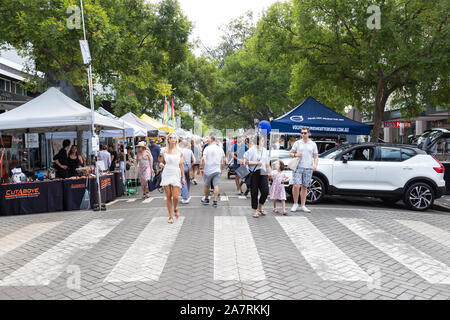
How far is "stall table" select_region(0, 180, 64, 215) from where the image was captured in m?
10.2

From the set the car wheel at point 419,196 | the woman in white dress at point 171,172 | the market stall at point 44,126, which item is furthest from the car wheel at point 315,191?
the market stall at point 44,126

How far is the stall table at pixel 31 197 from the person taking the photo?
1025 centimetres

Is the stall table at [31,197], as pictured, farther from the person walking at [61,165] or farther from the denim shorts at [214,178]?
the denim shorts at [214,178]

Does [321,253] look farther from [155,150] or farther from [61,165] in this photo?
[155,150]

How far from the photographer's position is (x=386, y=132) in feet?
126

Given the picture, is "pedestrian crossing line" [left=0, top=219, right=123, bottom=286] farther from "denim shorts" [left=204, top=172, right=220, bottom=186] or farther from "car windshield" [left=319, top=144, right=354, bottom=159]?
"car windshield" [left=319, top=144, right=354, bottom=159]

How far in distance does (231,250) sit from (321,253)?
1.37 metres

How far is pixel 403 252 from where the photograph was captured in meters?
6.41

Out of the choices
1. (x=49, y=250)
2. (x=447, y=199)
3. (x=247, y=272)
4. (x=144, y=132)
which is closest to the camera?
(x=247, y=272)

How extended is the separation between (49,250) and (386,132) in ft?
120

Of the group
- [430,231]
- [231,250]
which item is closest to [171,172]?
[231,250]

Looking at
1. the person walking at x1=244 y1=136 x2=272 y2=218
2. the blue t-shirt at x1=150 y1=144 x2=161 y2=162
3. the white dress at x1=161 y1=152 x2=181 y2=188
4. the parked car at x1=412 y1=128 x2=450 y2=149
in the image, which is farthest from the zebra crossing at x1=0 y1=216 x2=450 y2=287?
the blue t-shirt at x1=150 y1=144 x2=161 y2=162

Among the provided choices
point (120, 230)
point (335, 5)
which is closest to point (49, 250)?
point (120, 230)
